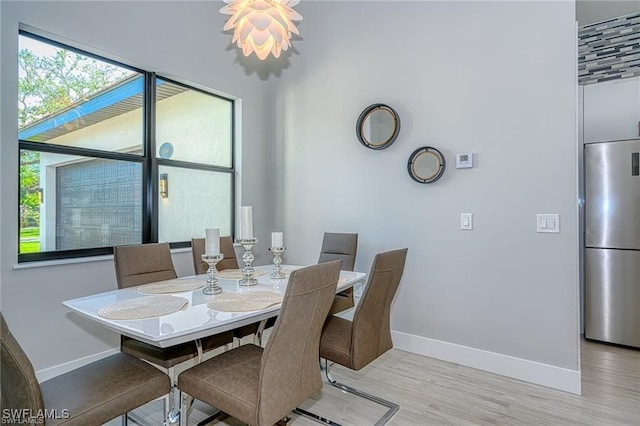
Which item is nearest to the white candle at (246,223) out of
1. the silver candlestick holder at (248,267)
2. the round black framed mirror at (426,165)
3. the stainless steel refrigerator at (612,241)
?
the silver candlestick holder at (248,267)

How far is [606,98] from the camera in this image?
3.57m

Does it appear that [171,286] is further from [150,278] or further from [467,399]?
[467,399]

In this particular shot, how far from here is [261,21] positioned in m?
2.10

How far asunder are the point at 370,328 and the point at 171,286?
126 cm

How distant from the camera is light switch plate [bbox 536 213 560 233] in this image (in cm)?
245

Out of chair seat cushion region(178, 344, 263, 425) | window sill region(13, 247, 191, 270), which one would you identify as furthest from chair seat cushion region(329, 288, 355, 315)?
window sill region(13, 247, 191, 270)

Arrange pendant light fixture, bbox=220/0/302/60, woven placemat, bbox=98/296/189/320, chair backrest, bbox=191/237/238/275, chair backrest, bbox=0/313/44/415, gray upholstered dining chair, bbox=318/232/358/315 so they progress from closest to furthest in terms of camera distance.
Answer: chair backrest, bbox=0/313/44/415, woven placemat, bbox=98/296/189/320, pendant light fixture, bbox=220/0/302/60, chair backrest, bbox=191/237/238/275, gray upholstered dining chair, bbox=318/232/358/315

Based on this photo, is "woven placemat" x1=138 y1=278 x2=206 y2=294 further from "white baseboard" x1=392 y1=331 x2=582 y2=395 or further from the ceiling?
the ceiling

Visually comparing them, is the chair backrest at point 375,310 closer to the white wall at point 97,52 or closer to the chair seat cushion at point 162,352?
the chair seat cushion at point 162,352

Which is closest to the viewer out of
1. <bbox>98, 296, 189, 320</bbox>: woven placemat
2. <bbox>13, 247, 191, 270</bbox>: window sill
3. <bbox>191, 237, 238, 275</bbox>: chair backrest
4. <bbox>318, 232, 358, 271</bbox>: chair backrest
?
<bbox>98, 296, 189, 320</bbox>: woven placemat

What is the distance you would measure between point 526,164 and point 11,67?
12.0 feet

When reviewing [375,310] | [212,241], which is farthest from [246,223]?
[375,310]

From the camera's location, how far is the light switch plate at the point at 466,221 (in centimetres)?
280

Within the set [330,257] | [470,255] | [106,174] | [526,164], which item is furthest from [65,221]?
[526,164]
